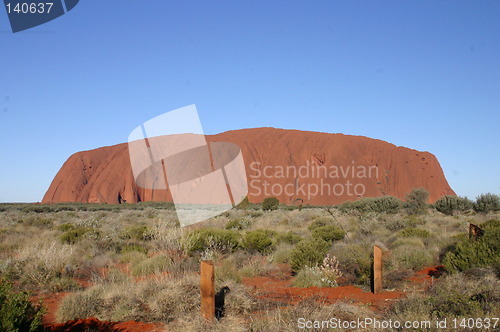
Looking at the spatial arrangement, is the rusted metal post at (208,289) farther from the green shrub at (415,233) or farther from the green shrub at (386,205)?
the green shrub at (386,205)

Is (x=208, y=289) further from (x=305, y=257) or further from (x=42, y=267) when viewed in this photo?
(x=42, y=267)

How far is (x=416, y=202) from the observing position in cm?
2991

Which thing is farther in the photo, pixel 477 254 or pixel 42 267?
pixel 42 267

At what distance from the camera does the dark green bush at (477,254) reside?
762 centimetres

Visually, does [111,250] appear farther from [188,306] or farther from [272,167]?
[272,167]

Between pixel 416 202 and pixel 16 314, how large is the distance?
30651mm

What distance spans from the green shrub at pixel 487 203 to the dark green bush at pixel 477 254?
20854 millimetres

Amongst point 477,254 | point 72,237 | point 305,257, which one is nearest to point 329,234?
point 305,257

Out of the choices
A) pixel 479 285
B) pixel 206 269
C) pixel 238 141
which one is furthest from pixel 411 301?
pixel 238 141

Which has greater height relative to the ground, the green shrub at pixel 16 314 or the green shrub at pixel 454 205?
the green shrub at pixel 16 314

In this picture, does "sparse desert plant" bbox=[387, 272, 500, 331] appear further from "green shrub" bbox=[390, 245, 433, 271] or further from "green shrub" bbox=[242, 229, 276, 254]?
"green shrub" bbox=[242, 229, 276, 254]

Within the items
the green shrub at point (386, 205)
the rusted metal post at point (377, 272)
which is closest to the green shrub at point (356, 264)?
the rusted metal post at point (377, 272)

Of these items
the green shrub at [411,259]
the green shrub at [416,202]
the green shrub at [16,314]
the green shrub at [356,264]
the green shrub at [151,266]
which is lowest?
the green shrub at [416,202]

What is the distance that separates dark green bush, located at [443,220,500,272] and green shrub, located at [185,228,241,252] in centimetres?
646
